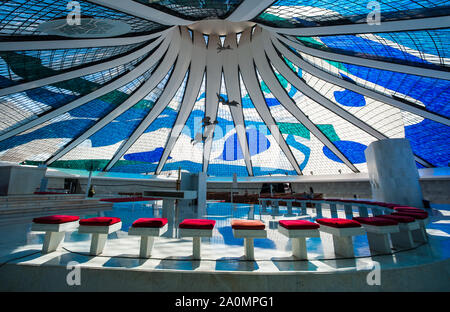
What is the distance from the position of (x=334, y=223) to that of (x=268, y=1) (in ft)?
34.1

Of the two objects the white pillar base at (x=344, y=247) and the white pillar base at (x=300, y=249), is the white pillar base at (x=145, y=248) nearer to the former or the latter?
the white pillar base at (x=300, y=249)

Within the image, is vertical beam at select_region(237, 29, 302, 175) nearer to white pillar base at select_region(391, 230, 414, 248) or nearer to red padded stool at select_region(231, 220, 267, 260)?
white pillar base at select_region(391, 230, 414, 248)

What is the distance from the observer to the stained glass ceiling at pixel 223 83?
1014 centimetres

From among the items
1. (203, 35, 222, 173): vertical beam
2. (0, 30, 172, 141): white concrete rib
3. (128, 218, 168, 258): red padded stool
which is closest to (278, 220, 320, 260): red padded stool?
(128, 218, 168, 258): red padded stool

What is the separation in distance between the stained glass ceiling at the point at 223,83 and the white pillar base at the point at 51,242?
9923 mm

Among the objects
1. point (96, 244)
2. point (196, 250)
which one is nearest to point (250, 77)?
point (196, 250)

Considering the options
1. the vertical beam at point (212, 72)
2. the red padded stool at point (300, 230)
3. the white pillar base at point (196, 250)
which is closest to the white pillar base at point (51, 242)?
the white pillar base at point (196, 250)

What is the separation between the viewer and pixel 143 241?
385 cm

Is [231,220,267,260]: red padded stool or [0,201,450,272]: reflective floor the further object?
[231,220,267,260]: red padded stool

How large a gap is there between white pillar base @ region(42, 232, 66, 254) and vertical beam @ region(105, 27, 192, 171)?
62.1ft

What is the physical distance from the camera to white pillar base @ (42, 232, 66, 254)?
12.9 ft

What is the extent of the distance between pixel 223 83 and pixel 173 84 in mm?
6345

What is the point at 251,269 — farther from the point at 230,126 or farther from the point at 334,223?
the point at 230,126
